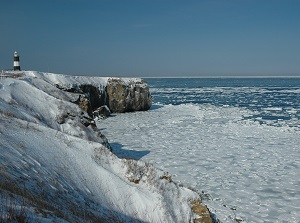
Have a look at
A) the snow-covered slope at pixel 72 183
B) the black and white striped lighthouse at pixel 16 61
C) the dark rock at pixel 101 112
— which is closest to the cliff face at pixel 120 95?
the dark rock at pixel 101 112

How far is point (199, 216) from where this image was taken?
610cm

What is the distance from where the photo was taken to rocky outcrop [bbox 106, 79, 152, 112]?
28.3 m

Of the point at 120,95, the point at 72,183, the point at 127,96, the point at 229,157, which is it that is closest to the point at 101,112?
the point at 120,95

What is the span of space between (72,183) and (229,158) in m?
8.78

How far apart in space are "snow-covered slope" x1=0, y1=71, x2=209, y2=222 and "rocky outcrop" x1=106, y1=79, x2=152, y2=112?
2004cm

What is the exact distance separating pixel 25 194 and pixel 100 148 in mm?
3138

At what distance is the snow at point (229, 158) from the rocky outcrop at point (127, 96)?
6.88 m

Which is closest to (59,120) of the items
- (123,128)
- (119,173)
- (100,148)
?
(100,148)

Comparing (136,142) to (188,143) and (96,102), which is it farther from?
(96,102)

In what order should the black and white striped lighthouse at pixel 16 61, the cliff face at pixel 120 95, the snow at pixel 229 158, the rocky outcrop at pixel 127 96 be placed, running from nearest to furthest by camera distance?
the snow at pixel 229 158 → the black and white striped lighthouse at pixel 16 61 → the cliff face at pixel 120 95 → the rocky outcrop at pixel 127 96

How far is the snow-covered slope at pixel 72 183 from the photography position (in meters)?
3.61

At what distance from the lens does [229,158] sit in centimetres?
1231

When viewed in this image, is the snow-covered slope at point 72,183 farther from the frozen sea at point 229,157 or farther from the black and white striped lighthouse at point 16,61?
the black and white striped lighthouse at point 16,61

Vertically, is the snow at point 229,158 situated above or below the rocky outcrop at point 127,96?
below
